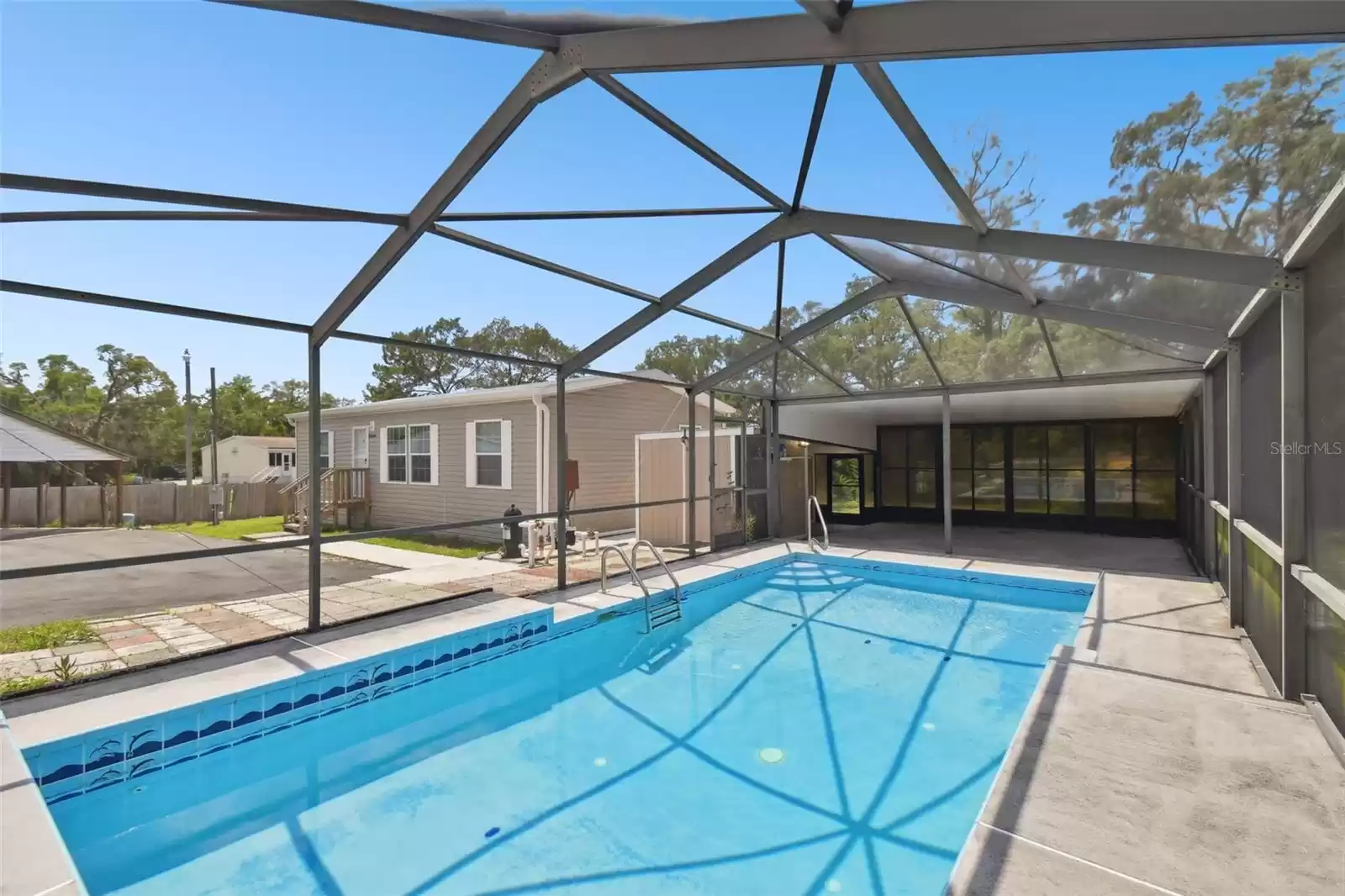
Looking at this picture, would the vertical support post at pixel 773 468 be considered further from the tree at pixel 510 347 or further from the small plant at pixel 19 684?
the tree at pixel 510 347

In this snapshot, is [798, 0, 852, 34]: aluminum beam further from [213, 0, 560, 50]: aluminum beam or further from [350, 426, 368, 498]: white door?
[350, 426, 368, 498]: white door

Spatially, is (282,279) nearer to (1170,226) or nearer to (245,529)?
(1170,226)

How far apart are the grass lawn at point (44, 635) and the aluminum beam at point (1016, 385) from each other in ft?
27.6

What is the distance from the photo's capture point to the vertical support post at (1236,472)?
4734 millimetres

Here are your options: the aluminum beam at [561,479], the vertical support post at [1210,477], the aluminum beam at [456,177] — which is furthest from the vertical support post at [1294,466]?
the aluminum beam at [561,479]

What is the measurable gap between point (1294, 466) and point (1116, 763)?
1.72 m

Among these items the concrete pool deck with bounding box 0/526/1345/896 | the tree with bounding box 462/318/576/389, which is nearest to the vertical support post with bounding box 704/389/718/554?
the concrete pool deck with bounding box 0/526/1345/896

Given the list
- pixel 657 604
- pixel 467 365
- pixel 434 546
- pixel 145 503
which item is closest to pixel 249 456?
pixel 145 503

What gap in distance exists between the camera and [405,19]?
2.41m

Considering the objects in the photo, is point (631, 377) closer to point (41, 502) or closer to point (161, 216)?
point (161, 216)

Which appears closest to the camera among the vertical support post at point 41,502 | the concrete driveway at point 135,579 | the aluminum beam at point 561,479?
the concrete driveway at point 135,579

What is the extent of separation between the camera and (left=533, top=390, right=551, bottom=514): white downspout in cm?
1087

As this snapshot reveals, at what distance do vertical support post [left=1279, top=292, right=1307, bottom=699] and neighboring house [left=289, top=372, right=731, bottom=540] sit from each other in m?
8.72

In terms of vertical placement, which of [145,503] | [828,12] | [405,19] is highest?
[405,19]
